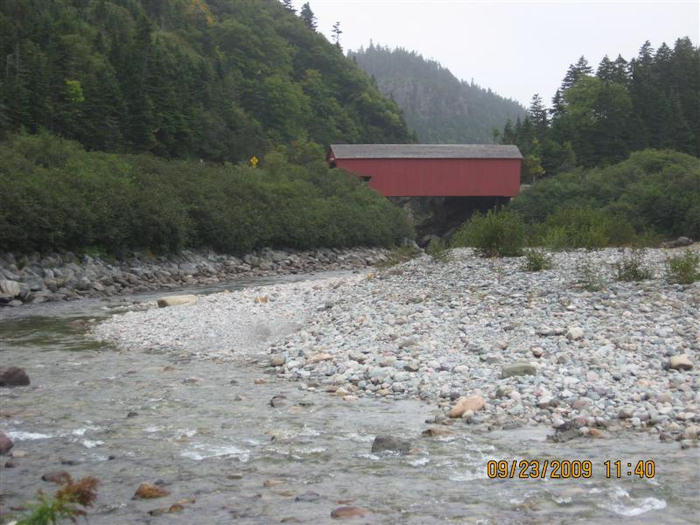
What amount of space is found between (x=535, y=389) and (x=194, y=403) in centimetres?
416

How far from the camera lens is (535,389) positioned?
816cm

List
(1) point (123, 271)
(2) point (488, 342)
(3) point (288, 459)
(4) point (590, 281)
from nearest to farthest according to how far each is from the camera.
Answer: (3) point (288, 459) < (2) point (488, 342) < (4) point (590, 281) < (1) point (123, 271)

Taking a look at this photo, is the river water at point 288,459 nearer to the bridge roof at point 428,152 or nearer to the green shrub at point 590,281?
the green shrub at point 590,281

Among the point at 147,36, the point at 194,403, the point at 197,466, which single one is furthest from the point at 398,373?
the point at 147,36

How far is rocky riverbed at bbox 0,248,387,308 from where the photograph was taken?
2311 centimetres

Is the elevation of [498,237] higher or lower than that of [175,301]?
higher

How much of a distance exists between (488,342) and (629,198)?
41765 millimetres

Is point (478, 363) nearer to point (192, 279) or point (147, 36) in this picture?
point (192, 279)

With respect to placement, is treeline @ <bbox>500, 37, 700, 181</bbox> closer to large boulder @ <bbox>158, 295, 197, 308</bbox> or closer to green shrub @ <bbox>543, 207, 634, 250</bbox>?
green shrub @ <bbox>543, 207, 634, 250</bbox>

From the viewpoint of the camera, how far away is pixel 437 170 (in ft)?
184

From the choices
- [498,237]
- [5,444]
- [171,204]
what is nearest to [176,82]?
[171,204]

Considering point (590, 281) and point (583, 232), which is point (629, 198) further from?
point (590, 281)

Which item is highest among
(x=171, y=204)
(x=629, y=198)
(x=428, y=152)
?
(x=428, y=152)

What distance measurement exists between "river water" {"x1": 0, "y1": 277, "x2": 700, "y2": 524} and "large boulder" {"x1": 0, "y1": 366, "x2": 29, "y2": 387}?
21 cm
